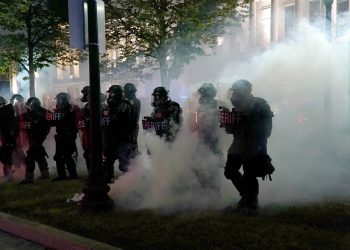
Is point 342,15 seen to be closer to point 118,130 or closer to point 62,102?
point 62,102

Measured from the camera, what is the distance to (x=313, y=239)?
4727mm

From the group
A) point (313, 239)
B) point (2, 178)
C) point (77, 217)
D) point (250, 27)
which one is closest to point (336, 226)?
point (313, 239)

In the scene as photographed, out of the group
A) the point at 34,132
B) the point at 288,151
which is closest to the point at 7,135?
the point at 34,132

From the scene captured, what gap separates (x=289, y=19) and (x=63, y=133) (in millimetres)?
20792

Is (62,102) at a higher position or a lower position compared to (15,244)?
higher

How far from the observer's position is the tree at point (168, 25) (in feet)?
46.8

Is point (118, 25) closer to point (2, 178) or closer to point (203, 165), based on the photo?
point (2, 178)

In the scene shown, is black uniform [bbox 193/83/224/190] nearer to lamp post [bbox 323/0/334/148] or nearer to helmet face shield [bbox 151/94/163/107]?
helmet face shield [bbox 151/94/163/107]

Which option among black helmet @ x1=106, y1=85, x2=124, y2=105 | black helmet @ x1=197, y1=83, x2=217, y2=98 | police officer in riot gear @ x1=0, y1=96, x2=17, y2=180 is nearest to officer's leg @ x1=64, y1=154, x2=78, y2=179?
police officer in riot gear @ x1=0, y1=96, x2=17, y2=180

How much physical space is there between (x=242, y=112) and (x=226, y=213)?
1.22 meters

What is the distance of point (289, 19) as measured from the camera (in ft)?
87.5

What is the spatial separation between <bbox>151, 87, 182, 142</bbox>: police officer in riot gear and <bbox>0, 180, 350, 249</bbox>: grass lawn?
52.2 inches

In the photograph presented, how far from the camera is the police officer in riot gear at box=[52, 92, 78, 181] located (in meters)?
8.49

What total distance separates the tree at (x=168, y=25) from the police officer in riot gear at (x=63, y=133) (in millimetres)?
6339
